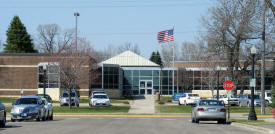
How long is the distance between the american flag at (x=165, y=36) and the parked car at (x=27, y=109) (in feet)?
129

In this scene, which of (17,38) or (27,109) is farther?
(17,38)

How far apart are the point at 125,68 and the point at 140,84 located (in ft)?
12.8

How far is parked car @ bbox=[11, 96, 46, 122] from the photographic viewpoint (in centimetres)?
2972

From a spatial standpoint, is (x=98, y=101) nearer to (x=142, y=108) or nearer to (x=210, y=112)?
(x=142, y=108)

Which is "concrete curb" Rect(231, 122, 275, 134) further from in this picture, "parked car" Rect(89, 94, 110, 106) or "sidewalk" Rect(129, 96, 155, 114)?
"parked car" Rect(89, 94, 110, 106)

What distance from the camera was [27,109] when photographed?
29703 mm

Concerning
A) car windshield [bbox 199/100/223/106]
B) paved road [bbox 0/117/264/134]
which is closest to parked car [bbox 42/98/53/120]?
paved road [bbox 0/117/264/134]

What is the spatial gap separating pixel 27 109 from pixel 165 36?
1614 inches

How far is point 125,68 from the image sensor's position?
90.6m

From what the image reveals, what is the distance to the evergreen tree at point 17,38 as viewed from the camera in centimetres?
10488

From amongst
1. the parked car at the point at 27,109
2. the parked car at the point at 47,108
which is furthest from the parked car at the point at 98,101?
the parked car at the point at 27,109

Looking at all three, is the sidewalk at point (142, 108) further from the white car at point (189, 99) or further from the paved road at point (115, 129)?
the paved road at point (115, 129)

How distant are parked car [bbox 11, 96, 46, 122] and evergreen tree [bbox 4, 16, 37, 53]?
76.5 meters

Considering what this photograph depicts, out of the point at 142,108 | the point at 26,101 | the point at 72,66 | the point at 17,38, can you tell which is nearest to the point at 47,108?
the point at 26,101
